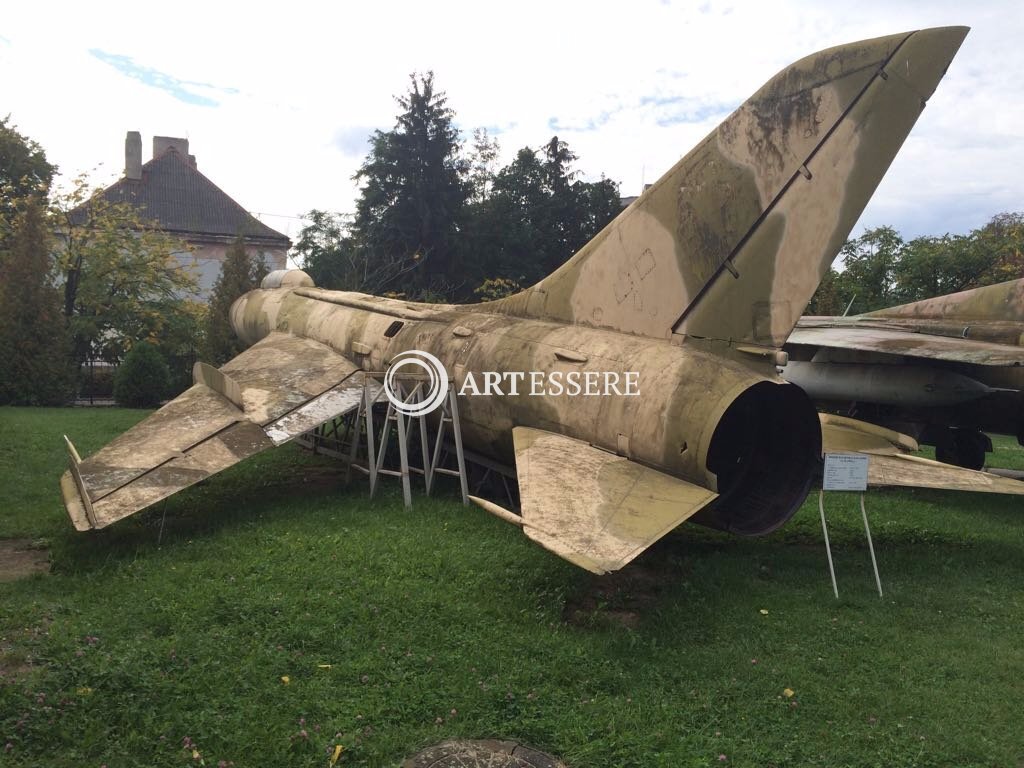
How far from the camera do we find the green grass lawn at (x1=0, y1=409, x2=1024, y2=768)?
4062mm

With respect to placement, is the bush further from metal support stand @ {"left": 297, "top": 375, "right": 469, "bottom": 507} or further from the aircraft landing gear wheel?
the aircraft landing gear wheel

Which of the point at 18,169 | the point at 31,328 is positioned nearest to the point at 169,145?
the point at 18,169

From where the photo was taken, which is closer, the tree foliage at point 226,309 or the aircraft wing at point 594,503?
the aircraft wing at point 594,503

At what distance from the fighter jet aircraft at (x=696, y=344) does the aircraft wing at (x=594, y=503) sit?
2 cm

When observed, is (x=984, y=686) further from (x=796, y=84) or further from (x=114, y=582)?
(x=114, y=582)

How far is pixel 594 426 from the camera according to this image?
662 centimetres

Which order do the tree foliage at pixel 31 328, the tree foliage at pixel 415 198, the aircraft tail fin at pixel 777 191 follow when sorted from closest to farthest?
the aircraft tail fin at pixel 777 191, the tree foliage at pixel 31 328, the tree foliage at pixel 415 198

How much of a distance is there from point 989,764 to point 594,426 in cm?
365

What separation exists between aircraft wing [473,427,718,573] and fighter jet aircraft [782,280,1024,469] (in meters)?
4.84

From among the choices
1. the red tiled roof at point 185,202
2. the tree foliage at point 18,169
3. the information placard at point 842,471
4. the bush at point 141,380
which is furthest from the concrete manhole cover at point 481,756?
the red tiled roof at point 185,202

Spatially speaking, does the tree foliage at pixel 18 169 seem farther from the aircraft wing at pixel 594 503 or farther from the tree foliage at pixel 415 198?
the aircraft wing at pixel 594 503

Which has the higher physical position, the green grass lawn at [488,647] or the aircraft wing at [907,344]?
the aircraft wing at [907,344]

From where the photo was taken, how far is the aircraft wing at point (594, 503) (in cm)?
472

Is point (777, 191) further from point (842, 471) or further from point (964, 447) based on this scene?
point (964, 447)
